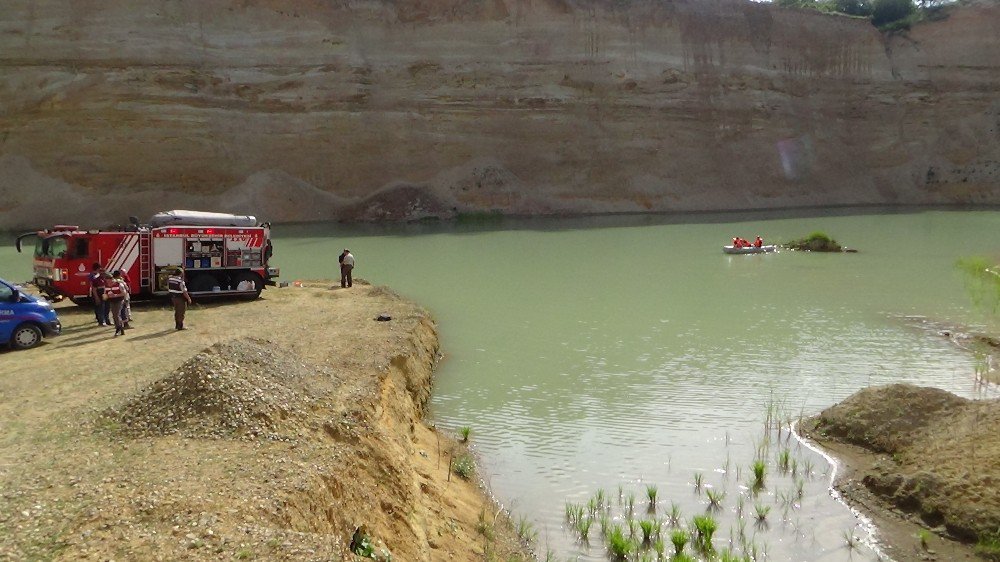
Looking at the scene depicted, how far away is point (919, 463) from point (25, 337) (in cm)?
1150

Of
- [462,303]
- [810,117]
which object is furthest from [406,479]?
[810,117]

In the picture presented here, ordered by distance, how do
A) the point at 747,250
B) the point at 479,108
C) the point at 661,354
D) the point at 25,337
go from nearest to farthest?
1. the point at 25,337
2. the point at 661,354
3. the point at 747,250
4. the point at 479,108

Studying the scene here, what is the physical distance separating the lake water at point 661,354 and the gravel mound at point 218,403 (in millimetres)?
2468

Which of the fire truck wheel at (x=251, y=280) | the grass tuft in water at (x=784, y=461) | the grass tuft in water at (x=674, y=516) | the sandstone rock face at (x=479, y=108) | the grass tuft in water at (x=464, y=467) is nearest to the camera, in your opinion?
the grass tuft in water at (x=674, y=516)

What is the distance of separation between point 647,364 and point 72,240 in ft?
34.0

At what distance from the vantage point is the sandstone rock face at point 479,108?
36.9 metres

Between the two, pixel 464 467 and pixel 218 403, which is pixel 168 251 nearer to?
pixel 464 467

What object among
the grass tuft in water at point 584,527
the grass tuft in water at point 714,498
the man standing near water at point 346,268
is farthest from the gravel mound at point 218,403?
the man standing near water at point 346,268

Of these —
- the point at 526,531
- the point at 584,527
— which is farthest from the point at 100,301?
the point at 584,527

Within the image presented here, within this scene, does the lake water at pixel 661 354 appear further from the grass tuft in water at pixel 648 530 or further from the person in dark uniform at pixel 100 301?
the person in dark uniform at pixel 100 301

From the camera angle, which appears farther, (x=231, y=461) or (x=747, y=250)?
(x=747, y=250)

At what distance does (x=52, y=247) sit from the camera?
15.1 metres

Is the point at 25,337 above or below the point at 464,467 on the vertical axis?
above

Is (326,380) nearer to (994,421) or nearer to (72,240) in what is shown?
(994,421)
